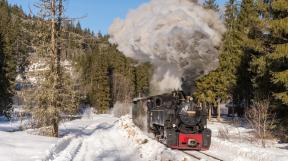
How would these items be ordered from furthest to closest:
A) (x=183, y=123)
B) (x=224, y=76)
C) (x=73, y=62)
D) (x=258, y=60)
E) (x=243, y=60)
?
(x=224, y=76)
(x=243, y=60)
(x=73, y=62)
(x=258, y=60)
(x=183, y=123)

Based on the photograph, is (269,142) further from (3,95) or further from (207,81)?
(3,95)

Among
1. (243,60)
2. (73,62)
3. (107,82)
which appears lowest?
(73,62)

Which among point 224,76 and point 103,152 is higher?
point 224,76

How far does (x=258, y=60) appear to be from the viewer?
80.8ft

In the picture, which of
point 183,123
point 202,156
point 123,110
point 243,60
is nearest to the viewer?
point 202,156

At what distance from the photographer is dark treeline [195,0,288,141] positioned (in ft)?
71.3

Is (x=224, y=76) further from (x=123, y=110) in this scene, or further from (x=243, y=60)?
(x=123, y=110)

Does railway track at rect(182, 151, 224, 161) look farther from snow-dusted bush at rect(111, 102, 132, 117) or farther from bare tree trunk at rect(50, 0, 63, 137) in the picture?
snow-dusted bush at rect(111, 102, 132, 117)

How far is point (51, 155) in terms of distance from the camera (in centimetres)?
1390

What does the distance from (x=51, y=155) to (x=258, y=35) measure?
55.9ft

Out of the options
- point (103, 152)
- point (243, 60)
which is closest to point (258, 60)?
point (103, 152)

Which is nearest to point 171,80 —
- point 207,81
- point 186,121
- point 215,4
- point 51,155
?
point 186,121

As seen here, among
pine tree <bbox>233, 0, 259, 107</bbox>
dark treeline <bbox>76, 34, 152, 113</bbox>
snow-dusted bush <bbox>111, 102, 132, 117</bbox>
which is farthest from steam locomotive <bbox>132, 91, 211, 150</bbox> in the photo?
snow-dusted bush <bbox>111, 102, 132, 117</bbox>

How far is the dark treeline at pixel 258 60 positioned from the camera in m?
21.7
